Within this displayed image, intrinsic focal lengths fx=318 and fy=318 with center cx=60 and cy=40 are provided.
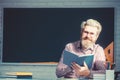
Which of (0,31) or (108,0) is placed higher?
(108,0)

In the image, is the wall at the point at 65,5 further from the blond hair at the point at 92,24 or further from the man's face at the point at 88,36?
the man's face at the point at 88,36

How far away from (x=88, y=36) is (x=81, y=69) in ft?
2.08

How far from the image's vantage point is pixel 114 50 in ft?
19.3

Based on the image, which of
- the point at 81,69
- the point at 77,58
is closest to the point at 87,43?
the point at 77,58

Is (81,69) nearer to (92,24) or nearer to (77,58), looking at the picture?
(77,58)

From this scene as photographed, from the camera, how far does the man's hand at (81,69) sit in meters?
5.91

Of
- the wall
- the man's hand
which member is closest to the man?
the man's hand

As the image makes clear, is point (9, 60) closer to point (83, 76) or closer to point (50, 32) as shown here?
point (50, 32)

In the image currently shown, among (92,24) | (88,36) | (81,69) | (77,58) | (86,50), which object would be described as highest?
(92,24)

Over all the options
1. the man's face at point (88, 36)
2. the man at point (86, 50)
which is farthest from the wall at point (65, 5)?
the man's face at point (88, 36)

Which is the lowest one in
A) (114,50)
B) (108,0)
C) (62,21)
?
(114,50)

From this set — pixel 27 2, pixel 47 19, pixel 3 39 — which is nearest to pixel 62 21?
pixel 47 19

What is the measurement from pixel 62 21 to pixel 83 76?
1.10 m

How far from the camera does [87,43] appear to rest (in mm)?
6008
